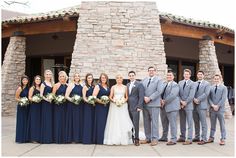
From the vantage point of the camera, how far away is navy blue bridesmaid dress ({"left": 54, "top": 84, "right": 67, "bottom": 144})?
7977 millimetres

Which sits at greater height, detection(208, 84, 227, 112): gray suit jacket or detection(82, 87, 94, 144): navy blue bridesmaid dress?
detection(208, 84, 227, 112): gray suit jacket

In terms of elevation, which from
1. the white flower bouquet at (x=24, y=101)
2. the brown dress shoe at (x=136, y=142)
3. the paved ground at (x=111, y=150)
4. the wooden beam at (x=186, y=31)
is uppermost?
the wooden beam at (x=186, y=31)

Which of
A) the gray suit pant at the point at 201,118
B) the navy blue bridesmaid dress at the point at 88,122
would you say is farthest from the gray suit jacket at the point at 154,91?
the navy blue bridesmaid dress at the point at 88,122

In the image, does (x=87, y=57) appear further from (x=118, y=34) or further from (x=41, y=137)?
(x=41, y=137)

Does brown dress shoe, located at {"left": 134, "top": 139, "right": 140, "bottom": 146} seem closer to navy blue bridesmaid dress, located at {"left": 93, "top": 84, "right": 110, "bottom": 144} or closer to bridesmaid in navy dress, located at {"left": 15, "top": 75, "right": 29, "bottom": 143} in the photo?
navy blue bridesmaid dress, located at {"left": 93, "top": 84, "right": 110, "bottom": 144}

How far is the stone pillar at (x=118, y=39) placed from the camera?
1141 centimetres

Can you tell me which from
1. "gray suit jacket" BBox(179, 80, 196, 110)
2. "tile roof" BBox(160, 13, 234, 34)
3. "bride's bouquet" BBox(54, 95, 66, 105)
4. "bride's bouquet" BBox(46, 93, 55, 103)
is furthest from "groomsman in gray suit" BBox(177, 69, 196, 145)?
"tile roof" BBox(160, 13, 234, 34)

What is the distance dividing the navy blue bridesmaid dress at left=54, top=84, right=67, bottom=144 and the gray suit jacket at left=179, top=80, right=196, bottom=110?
2.68 m

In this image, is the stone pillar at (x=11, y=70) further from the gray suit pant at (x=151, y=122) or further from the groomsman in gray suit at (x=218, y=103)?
the groomsman in gray suit at (x=218, y=103)

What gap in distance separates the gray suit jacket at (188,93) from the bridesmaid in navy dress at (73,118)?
2.30m

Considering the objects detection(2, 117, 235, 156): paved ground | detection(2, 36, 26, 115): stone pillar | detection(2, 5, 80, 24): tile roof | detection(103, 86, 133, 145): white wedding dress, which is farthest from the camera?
detection(2, 36, 26, 115): stone pillar

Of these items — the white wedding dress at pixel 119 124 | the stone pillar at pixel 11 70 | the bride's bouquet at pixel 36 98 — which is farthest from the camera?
the stone pillar at pixel 11 70

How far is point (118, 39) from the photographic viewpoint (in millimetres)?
11570

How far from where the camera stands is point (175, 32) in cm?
1327
